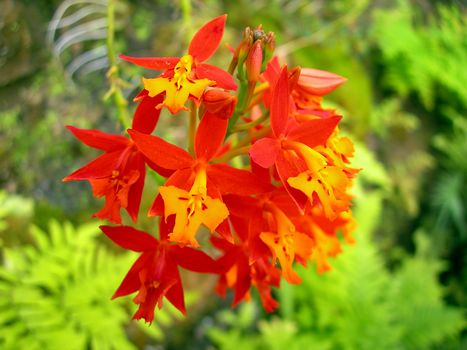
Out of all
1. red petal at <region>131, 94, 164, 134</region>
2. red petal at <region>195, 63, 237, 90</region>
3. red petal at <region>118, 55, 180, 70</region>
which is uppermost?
red petal at <region>118, 55, 180, 70</region>

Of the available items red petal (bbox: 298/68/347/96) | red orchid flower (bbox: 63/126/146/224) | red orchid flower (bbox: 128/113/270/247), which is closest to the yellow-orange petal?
red orchid flower (bbox: 128/113/270/247)

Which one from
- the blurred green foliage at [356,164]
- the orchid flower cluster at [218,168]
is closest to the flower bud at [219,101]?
the orchid flower cluster at [218,168]

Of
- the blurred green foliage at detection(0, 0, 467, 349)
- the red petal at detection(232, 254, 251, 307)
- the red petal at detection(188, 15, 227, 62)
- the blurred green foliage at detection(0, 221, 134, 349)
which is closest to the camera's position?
the red petal at detection(188, 15, 227, 62)

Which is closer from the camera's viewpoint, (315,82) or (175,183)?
(175,183)

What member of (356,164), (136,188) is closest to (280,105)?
(136,188)

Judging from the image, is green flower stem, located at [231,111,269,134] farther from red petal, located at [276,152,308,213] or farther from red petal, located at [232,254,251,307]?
red petal, located at [232,254,251,307]

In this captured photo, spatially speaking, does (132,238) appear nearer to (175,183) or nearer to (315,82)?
(175,183)

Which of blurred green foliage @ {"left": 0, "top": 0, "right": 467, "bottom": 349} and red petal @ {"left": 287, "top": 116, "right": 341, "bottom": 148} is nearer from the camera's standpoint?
red petal @ {"left": 287, "top": 116, "right": 341, "bottom": 148}
